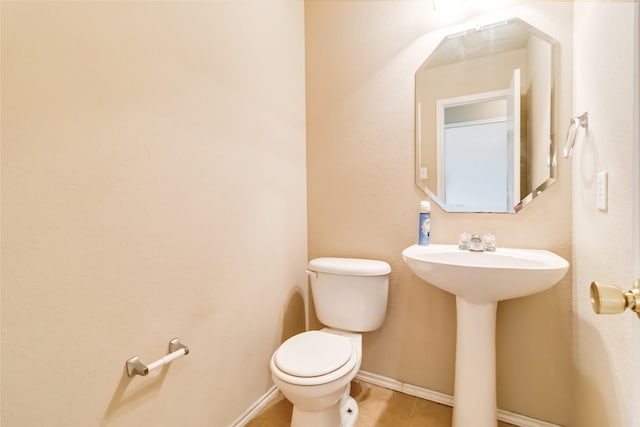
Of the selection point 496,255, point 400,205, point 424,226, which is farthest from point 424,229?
point 496,255

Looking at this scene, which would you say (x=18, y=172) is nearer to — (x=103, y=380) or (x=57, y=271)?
(x=57, y=271)

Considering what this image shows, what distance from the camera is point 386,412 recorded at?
149 centimetres

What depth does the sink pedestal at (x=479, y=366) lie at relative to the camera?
122 centimetres

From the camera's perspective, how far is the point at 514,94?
1.37m

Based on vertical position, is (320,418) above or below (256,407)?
above

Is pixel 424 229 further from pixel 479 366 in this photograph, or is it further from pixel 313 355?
pixel 313 355

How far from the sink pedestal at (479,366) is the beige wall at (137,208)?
0.95 m

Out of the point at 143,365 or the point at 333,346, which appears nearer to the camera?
the point at 143,365

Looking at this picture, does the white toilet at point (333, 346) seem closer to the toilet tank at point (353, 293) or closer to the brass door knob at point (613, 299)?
the toilet tank at point (353, 293)

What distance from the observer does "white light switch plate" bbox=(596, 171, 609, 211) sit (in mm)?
881

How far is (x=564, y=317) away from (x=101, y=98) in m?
1.92

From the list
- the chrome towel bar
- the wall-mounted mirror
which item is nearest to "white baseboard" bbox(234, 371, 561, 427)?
the chrome towel bar

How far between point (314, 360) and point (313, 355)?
0.04 metres

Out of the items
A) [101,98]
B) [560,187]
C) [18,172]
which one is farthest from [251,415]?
[560,187]
